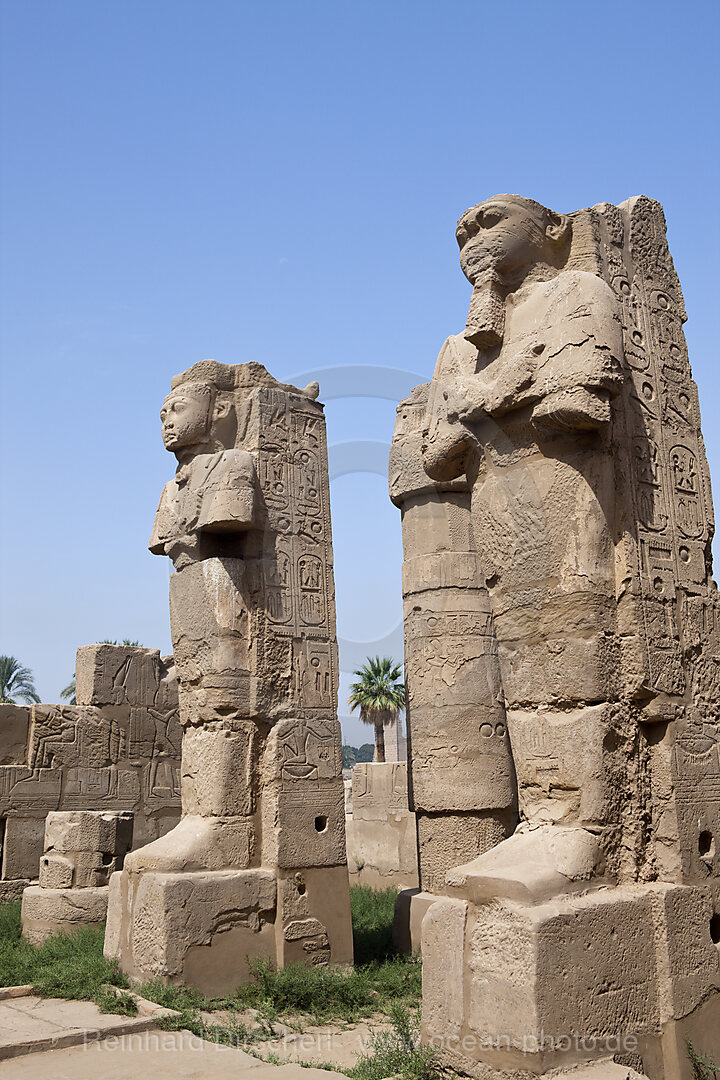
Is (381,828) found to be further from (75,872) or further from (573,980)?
(573,980)

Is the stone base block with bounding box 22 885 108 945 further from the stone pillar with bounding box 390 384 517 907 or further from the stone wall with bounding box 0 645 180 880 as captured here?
the stone pillar with bounding box 390 384 517 907

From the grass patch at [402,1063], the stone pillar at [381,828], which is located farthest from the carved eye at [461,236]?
the stone pillar at [381,828]

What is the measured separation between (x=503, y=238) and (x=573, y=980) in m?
3.08

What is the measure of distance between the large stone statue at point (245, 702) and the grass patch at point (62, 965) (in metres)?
0.16

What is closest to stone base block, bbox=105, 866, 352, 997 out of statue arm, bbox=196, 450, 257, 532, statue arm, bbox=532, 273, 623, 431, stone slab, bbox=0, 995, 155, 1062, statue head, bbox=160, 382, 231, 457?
stone slab, bbox=0, 995, 155, 1062

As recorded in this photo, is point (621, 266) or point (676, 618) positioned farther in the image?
point (621, 266)

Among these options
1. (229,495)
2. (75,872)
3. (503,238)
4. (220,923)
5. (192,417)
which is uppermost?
(192,417)

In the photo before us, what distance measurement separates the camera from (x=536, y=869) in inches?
143

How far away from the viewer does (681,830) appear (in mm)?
3996

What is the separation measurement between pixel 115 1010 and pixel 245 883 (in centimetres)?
117

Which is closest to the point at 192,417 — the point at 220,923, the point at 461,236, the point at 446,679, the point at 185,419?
the point at 185,419

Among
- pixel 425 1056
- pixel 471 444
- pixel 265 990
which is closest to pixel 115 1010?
pixel 265 990

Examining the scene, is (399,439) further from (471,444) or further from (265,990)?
(265,990)

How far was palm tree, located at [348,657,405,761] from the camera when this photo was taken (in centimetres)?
3045
